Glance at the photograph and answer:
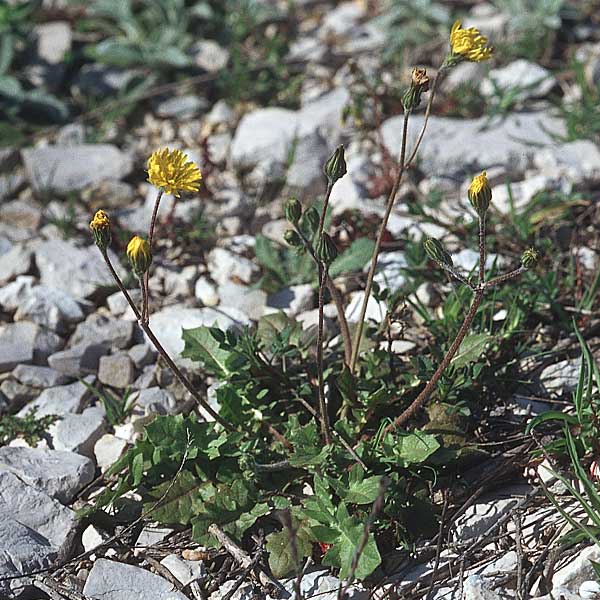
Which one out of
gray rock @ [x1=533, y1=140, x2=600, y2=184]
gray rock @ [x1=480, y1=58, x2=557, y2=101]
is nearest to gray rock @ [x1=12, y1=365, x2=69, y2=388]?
gray rock @ [x1=533, y1=140, x2=600, y2=184]

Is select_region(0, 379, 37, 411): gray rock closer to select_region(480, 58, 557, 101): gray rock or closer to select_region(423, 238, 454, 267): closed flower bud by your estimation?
select_region(423, 238, 454, 267): closed flower bud

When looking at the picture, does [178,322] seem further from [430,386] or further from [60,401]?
[430,386]

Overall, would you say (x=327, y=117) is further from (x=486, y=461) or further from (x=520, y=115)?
(x=486, y=461)

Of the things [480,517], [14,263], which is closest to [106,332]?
[14,263]

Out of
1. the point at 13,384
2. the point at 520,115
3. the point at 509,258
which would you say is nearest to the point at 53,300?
the point at 13,384

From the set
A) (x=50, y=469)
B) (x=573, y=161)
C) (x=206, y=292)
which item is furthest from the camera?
(x=573, y=161)

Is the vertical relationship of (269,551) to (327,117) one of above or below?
Answer: below

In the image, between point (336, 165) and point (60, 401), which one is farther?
point (60, 401)
